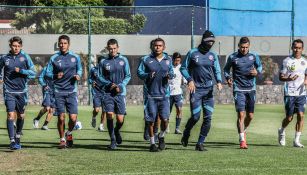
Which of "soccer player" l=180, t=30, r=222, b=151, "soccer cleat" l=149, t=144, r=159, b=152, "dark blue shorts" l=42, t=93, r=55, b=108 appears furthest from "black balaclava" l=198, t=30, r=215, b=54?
"dark blue shorts" l=42, t=93, r=55, b=108

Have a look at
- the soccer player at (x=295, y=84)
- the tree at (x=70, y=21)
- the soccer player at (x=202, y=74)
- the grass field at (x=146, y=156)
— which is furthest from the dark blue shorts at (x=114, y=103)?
the tree at (x=70, y=21)

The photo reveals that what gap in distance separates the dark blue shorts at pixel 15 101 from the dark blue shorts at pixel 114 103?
5.09ft

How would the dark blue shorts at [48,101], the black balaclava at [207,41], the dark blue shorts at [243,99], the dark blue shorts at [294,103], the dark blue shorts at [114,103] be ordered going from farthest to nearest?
the dark blue shorts at [48,101] → the dark blue shorts at [294,103] → the dark blue shorts at [243,99] → the dark blue shorts at [114,103] → the black balaclava at [207,41]

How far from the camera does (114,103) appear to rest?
17.1m

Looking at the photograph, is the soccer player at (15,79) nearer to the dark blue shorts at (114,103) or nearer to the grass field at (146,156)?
the grass field at (146,156)

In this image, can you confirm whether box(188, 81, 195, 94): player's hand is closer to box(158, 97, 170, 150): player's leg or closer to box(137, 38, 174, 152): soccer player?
box(137, 38, 174, 152): soccer player

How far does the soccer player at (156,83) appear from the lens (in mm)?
16578

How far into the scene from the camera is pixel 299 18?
147ft

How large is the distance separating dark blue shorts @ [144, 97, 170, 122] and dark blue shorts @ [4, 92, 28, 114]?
237cm

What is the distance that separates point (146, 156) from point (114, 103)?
201cm

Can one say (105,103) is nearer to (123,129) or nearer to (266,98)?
(123,129)

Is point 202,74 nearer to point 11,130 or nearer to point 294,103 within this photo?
point 294,103

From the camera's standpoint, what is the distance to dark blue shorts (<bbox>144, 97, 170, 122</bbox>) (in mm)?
16672

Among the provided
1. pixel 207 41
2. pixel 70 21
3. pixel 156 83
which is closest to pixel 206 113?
pixel 156 83
